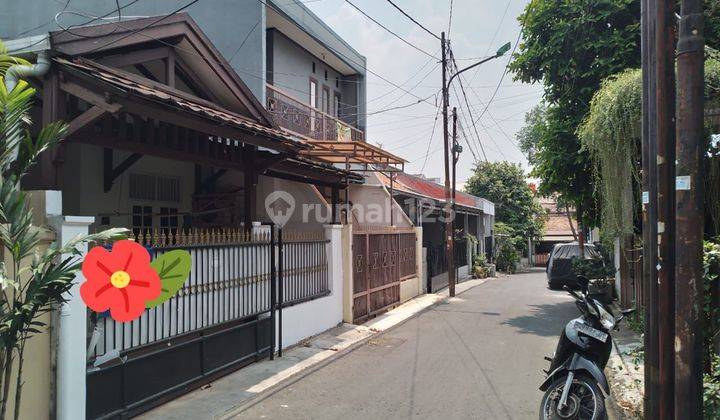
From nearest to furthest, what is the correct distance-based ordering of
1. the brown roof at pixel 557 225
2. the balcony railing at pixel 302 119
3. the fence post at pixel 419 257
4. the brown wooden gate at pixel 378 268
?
the brown wooden gate at pixel 378 268, the balcony railing at pixel 302 119, the fence post at pixel 419 257, the brown roof at pixel 557 225

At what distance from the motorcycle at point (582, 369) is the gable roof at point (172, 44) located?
5755 mm

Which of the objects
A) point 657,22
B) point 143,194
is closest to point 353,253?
point 143,194

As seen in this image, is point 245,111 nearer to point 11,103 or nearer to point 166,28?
point 166,28

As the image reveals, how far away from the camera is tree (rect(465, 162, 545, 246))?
34781mm

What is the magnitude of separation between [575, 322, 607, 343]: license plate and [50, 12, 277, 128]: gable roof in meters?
5.80

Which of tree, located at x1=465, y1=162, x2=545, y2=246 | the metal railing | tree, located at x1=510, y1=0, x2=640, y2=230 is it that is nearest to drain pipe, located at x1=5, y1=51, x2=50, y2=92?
the metal railing

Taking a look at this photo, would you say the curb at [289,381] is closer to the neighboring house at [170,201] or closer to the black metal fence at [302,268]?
the neighboring house at [170,201]

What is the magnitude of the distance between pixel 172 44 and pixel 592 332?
21.4 ft

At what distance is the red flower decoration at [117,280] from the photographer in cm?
367

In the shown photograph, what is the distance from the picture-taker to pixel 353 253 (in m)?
10.7

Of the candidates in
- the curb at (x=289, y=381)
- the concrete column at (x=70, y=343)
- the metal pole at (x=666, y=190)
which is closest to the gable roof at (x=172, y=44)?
the concrete column at (x=70, y=343)

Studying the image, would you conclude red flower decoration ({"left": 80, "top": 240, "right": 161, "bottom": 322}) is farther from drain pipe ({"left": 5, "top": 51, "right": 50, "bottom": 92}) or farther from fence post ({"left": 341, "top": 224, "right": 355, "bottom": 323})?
fence post ({"left": 341, "top": 224, "right": 355, "bottom": 323})

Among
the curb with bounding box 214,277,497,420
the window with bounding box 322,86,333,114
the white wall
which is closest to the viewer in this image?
the curb with bounding box 214,277,497,420

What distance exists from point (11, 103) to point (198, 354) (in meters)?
3.82
